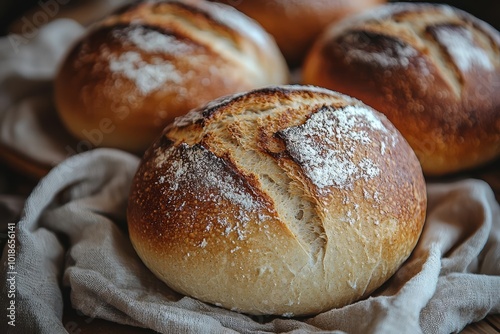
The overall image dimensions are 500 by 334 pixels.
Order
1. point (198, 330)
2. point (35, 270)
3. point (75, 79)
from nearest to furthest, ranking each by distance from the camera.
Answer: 1. point (198, 330)
2. point (35, 270)
3. point (75, 79)

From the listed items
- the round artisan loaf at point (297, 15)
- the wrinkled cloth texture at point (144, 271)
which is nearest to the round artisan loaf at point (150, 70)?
the wrinkled cloth texture at point (144, 271)

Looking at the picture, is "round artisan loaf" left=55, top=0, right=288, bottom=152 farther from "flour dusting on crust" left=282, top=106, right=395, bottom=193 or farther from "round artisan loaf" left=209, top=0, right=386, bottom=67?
"flour dusting on crust" left=282, top=106, right=395, bottom=193

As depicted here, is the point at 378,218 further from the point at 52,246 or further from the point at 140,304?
the point at 52,246

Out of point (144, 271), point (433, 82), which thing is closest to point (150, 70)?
point (144, 271)

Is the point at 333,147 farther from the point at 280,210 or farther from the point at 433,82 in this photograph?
the point at 433,82

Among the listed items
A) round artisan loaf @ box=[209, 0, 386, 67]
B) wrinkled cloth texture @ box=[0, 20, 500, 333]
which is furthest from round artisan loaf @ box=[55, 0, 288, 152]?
round artisan loaf @ box=[209, 0, 386, 67]

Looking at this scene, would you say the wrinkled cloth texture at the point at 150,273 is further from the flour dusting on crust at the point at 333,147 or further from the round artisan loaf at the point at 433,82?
the flour dusting on crust at the point at 333,147

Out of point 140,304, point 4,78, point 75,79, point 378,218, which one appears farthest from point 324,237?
point 4,78
